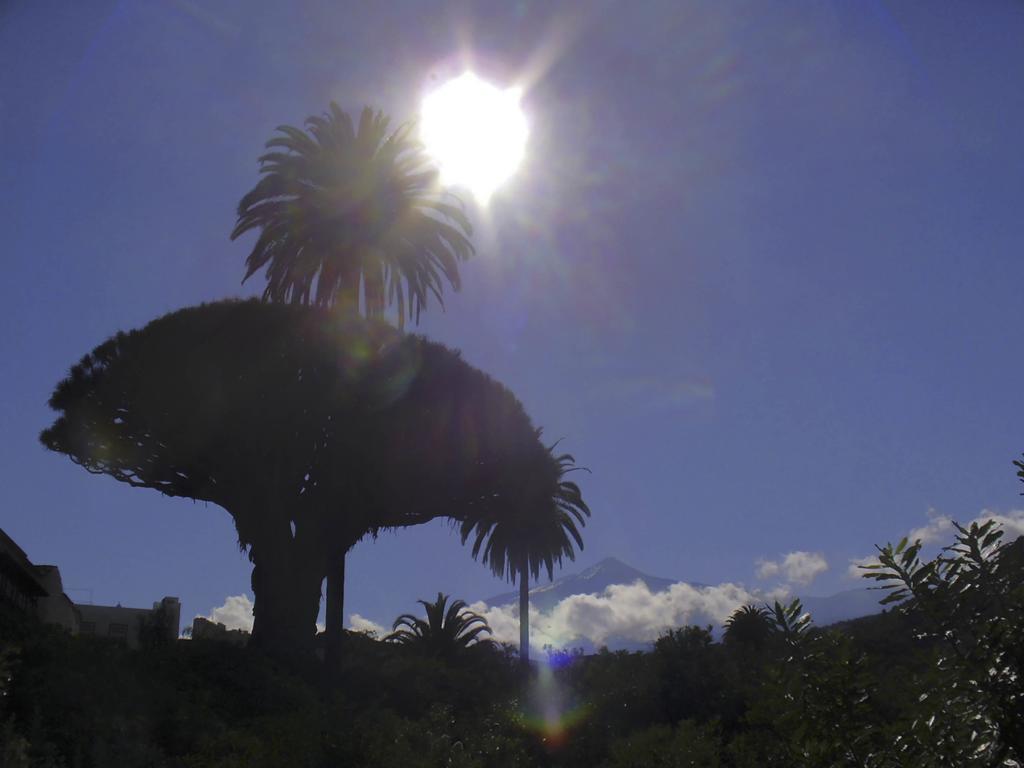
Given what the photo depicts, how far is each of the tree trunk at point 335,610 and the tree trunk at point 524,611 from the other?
1165 cm

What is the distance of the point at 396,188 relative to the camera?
39000 mm

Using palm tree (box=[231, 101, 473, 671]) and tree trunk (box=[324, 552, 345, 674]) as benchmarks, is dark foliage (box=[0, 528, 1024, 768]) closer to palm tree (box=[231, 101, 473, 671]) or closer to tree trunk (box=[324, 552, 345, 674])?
tree trunk (box=[324, 552, 345, 674])

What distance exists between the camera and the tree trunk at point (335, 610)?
31.4m

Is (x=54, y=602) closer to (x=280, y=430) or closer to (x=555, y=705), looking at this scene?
(x=280, y=430)

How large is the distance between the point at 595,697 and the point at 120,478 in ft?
60.9

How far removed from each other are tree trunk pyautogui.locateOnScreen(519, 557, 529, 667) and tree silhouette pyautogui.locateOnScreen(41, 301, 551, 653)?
10807 mm

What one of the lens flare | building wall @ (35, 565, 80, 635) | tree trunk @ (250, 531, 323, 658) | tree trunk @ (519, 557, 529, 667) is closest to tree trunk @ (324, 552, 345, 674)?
tree trunk @ (250, 531, 323, 658)

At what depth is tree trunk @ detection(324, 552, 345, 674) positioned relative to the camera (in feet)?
103

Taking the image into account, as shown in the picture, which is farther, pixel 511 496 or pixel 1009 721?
pixel 511 496

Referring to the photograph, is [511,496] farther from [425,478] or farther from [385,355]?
[385,355]

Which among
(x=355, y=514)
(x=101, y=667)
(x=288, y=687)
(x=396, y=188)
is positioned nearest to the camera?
(x=101, y=667)

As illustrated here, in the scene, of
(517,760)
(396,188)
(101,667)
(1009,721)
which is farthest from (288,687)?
(1009,721)

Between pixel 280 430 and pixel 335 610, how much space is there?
256 inches

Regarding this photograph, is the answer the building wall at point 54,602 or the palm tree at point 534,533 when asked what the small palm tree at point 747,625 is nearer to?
the palm tree at point 534,533
